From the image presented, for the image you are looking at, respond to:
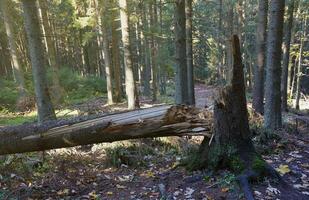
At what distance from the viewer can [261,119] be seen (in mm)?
10672

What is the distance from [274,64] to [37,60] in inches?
244

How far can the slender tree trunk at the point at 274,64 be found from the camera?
8.29m

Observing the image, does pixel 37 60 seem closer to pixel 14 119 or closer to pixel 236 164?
pixel 236 164

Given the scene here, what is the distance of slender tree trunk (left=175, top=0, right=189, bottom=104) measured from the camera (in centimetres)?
1048

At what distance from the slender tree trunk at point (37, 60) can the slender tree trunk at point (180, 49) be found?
13.8 feet

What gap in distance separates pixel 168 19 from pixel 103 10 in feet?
34.0

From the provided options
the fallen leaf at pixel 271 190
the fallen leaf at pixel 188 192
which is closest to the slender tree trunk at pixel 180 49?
the fallen leaf at pixel 188 192

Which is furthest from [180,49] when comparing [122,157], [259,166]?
[259,166]

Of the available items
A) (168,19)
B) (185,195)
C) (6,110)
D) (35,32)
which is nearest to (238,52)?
(185,195)

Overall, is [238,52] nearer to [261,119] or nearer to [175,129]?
[175,129]

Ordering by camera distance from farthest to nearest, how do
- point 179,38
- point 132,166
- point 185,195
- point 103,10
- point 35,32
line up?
point 103,10
point 179,38
point 35,32
point 132,166
point 185,195

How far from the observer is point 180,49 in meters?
10.7

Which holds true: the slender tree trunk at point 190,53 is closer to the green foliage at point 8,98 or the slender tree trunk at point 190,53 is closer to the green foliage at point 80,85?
the green foliage at point 8,98

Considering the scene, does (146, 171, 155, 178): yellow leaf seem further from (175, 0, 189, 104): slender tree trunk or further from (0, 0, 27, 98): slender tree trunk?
(0, 0, 27, 98): slender tree trunk
